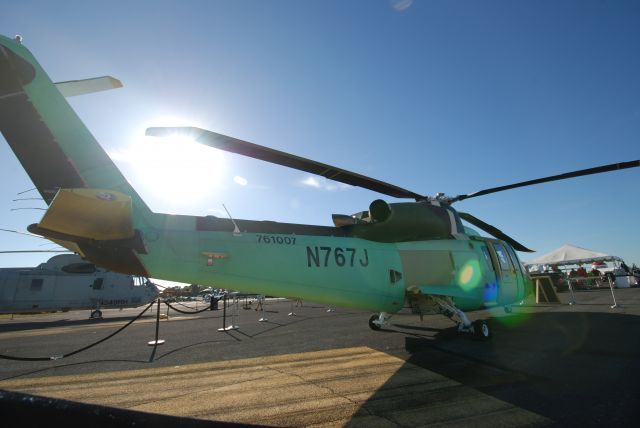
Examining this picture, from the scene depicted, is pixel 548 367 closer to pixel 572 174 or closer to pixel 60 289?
pixel 572 174

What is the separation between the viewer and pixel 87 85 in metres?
5.67

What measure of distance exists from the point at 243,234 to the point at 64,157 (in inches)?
126

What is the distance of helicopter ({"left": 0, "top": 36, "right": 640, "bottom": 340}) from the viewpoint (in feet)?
16.7

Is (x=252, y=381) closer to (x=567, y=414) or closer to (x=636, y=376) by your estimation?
(x=567, y=414)

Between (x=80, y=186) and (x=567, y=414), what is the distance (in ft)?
25.8

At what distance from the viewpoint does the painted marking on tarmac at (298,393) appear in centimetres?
445

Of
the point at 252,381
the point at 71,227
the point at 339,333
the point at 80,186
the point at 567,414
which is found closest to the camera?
the point at 567,414

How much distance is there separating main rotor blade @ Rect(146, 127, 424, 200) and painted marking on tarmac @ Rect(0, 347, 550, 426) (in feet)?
13.1

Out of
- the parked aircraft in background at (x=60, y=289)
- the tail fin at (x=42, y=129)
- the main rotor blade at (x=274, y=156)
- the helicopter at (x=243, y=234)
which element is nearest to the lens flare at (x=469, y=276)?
the helicopter at (x=243, y=234)

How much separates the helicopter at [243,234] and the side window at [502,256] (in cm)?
83

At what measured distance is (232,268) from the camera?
6.30 metres

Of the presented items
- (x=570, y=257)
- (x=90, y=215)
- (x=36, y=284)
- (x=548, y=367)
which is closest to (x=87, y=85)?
(x=90, y=215)

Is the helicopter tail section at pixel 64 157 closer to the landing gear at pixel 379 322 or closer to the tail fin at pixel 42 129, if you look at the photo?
the tail fin at pixel 42 129

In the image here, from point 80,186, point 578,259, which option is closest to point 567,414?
point 80,186
